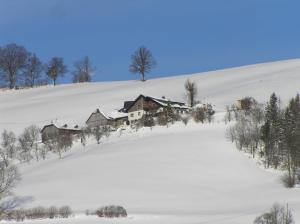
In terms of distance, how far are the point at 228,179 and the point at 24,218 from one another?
22527 millimetres

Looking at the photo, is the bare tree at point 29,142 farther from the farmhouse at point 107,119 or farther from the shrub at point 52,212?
the shrub at point 52,212

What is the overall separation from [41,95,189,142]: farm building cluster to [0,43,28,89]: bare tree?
6166 cm

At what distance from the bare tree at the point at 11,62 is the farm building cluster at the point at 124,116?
61.7 m

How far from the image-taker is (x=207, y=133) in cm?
7344

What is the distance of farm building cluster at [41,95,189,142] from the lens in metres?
95.8

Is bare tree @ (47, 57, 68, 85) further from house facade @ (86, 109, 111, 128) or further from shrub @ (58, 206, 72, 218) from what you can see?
shrub @ (58, 206, 72, 218)

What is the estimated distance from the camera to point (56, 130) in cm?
9712

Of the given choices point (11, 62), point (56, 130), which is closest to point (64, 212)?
point (56, 130)

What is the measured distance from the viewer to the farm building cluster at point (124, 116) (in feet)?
314

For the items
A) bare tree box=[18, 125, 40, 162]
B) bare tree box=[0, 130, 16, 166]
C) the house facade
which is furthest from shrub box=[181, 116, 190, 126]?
bare tree box=[0, 130, 16, 166]

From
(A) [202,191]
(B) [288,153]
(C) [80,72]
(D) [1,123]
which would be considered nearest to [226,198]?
(A) [202,191]

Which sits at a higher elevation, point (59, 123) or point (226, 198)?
point (59, 123)

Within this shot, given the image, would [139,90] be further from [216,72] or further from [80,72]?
[80,72]

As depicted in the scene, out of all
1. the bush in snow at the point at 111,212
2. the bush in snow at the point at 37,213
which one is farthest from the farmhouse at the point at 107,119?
the bush in snow at the point at 111,212
